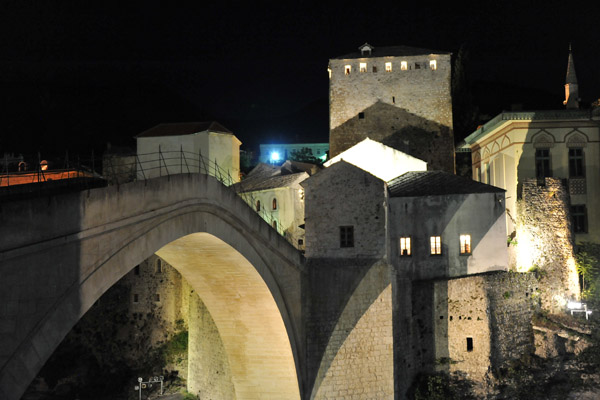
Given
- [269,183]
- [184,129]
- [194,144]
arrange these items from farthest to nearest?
[184,129]
[194,144]
[269,183]

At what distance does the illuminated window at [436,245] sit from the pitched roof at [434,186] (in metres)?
1.84

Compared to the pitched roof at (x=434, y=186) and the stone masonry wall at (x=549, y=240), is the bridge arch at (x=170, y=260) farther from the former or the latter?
the stone masonry wall at (x=549, y=240)

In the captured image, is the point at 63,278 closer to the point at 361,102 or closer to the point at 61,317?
the point at 61,317

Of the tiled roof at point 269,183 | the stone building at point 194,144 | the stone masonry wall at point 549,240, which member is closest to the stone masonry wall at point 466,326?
the stone masonry wall at point 549,240

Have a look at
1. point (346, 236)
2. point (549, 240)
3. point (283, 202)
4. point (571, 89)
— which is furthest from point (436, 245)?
point (571, 89)

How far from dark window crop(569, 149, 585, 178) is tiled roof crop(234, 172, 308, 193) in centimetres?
1363

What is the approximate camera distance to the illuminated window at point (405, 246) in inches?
1127

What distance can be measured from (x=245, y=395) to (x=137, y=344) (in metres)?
13.9

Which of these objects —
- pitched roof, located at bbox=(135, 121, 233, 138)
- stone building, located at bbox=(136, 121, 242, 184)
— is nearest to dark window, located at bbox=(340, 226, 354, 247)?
stone building, located at bbox=(136, 121, 242, 184)

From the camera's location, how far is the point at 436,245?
28750 mm

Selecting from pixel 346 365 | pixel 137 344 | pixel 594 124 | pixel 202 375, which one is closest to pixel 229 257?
pixel 346 365

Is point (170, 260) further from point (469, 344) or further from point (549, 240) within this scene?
point (549, 240)

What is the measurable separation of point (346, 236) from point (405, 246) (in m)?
5.02

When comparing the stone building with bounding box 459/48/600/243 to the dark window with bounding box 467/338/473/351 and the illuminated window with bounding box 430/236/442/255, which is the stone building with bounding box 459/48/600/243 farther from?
the dark window with bounding box 467/338/473/351
